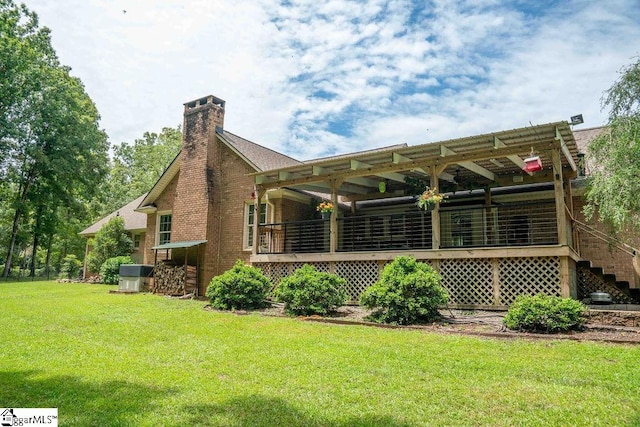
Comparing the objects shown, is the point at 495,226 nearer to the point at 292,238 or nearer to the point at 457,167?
the point at 457,167

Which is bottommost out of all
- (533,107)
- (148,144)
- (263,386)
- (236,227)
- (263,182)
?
(263,386)

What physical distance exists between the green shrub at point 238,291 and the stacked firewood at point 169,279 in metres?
4.55

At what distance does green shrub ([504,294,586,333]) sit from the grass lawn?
0.89m

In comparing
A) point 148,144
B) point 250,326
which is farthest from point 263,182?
point 148,144

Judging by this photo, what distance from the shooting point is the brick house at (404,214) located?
→ 10.1 m

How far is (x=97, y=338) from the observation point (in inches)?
295

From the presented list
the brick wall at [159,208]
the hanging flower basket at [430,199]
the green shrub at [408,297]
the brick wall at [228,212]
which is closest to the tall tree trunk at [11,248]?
the brick wall at [159,208]

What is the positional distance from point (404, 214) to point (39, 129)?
1049 inches

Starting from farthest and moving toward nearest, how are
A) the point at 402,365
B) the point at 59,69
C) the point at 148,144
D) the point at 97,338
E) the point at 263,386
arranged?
the point at 148,144 → the point at 59,69 → the point at 97,338 → the point at 402,365 → the point at 263,386

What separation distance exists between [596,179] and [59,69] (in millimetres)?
34108

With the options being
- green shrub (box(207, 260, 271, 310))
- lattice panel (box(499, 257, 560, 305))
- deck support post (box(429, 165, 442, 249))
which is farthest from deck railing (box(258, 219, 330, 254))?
lattice panel (box(499, 257, 560, 305))

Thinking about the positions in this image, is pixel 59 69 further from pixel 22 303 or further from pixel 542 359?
pixel 542 359

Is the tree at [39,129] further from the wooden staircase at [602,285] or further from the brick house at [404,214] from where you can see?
the wooden staircase at [602,285]

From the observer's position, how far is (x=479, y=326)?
334 inches
